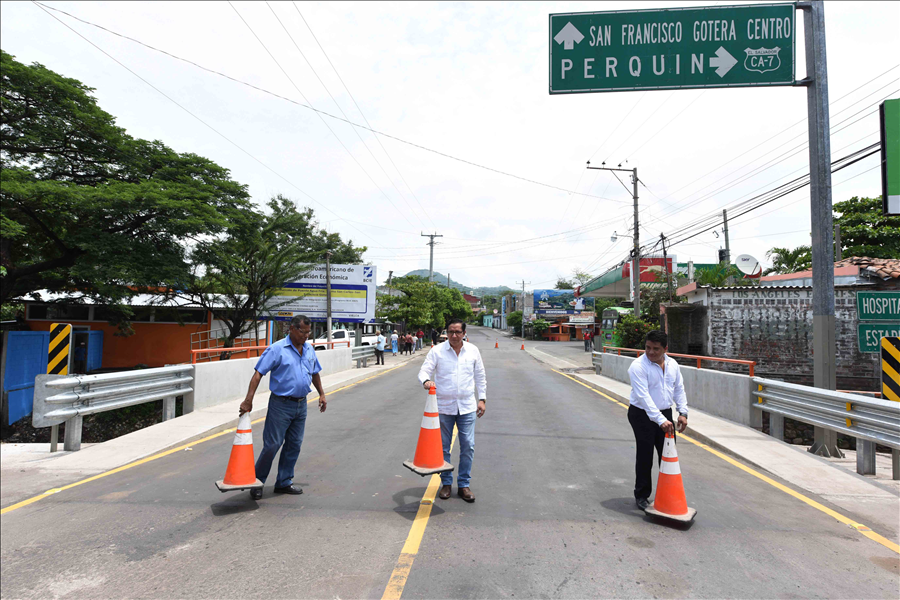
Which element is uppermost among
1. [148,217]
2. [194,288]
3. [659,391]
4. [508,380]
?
[148,217]

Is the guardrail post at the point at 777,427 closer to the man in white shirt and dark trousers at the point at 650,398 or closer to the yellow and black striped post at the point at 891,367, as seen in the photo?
the yellow and black striped post at the point at 891,367

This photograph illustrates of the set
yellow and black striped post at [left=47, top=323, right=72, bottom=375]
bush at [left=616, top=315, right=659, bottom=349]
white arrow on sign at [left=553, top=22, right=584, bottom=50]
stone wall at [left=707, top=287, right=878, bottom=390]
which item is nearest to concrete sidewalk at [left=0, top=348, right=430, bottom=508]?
yellow and black striped post at [left=47, top=323, right=72, bottom=375]

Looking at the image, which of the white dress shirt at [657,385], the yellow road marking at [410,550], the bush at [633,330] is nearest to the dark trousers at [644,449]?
the white dress shirt at [657,385]

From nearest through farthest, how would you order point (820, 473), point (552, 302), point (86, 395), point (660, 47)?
1. point (820, 473)
2. point (86, 395)
3. point (660, 47)
4. point (552, 302)

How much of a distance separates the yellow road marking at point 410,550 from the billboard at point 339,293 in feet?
74.9

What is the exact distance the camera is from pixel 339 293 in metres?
27.5

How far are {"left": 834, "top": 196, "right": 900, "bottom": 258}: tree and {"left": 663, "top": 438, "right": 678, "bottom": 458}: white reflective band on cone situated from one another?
3171 cm

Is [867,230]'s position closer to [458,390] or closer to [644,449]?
[644,449]

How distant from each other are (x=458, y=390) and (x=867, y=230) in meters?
34.9

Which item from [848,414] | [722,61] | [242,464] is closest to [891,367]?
[848,414]

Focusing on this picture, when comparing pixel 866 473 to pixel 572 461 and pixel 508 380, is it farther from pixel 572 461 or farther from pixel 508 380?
pixel 508 380

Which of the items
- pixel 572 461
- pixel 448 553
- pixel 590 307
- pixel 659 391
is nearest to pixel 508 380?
pixel 572 461

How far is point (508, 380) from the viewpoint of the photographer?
1902 cm

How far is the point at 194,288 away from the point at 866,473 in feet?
68.0
